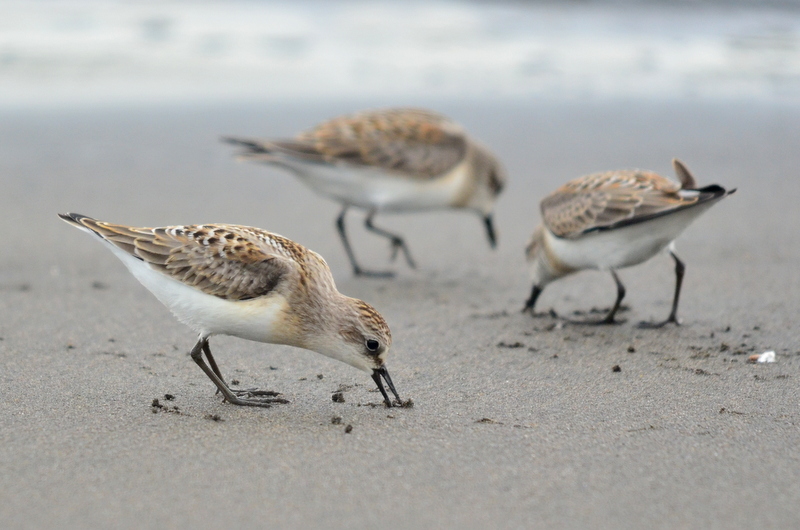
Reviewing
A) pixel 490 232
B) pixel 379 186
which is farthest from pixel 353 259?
pixel 490 232

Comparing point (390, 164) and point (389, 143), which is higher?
point (389, 143)

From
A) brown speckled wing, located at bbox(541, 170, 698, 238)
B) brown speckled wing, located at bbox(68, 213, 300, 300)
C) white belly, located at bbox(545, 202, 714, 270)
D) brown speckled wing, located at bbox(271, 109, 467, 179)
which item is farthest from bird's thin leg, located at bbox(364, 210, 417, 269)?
brown speckled wing, located at bbox(68, 213, 300, 300)

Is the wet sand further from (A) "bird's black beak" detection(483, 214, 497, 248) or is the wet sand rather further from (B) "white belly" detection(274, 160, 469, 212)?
(B) "white belly" detection(274, 160, 469, 212)

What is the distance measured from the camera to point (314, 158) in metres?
7.68

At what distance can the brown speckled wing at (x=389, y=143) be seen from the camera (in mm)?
7762

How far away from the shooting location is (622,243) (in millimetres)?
5859

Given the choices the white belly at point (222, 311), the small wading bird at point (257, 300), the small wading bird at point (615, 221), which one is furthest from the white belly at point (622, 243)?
the white belly at point (222, 311)

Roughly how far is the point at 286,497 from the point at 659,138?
8080mm

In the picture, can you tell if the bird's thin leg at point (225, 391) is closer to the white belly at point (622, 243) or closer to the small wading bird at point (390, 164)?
the white belly at point (622, 243)

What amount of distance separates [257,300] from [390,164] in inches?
143

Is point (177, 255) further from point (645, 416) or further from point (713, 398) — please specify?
point (713, 398)

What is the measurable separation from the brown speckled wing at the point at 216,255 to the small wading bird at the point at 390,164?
2.90 meters

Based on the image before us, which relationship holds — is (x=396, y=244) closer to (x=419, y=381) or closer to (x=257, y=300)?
(x=419, y=381)

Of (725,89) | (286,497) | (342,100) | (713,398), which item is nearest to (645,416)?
(713,398)
